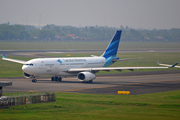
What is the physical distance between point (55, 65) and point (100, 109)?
2964cm

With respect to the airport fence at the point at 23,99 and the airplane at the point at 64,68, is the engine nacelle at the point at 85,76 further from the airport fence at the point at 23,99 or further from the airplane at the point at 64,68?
the airport fence at the point at 23,99

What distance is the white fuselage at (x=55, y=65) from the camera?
196 ft

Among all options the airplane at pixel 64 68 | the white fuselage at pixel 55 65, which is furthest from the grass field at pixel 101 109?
the white fuselage at pixel 55 65

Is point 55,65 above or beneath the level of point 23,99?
above

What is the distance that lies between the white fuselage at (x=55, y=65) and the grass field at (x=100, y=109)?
2071 centimetres

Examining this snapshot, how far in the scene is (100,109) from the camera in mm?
34125

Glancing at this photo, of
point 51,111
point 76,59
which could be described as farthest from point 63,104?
point 76,59

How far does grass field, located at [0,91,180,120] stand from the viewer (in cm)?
2958

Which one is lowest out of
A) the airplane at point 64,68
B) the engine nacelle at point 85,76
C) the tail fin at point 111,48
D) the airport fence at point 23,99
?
the airport fence at point 23,99

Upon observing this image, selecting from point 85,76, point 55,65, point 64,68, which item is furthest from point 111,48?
point 55,65

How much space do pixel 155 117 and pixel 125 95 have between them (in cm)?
1599

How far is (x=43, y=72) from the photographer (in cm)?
6091

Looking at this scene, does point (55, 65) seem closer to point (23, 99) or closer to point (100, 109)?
point (23, 99)

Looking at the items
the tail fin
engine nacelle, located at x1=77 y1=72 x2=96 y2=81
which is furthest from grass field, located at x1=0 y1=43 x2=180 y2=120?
the tail fin
